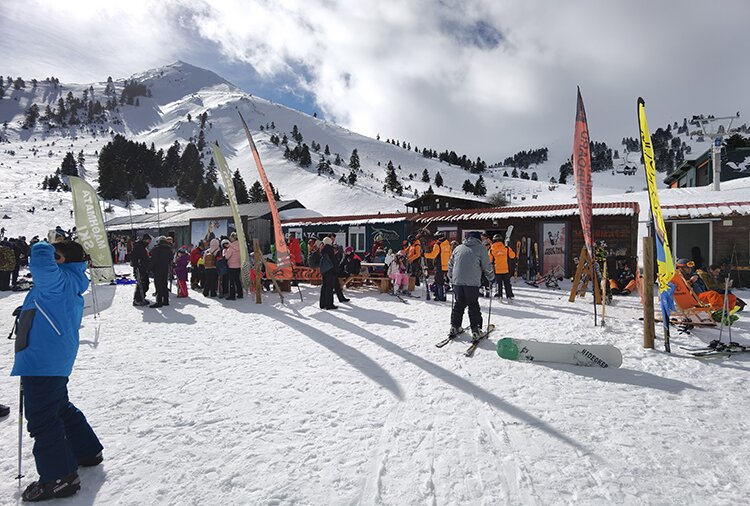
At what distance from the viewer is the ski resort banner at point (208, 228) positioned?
72.8ft

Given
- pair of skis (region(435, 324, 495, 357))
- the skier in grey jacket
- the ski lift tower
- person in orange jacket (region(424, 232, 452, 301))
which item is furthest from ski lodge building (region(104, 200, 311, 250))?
the ski lift tower

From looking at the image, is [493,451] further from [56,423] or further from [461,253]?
[461,253]

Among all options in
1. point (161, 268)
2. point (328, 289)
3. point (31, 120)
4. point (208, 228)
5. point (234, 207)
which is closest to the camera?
point (328, 289)

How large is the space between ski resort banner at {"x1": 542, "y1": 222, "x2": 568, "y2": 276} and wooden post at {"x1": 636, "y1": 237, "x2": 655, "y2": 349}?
29.5 feet

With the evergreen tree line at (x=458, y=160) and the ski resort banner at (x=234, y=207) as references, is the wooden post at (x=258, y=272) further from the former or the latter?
the evergreen tree line at (x=458, y=160)

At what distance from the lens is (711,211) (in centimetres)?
1217

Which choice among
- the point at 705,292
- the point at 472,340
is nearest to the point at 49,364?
the point at 472,340

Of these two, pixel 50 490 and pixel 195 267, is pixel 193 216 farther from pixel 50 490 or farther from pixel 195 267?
pixel 50 490

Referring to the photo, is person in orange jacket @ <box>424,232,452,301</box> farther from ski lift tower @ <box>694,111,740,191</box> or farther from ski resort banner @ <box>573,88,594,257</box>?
ski lift tower @ <box>694,111,740,191</box>

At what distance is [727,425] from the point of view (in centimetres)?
304

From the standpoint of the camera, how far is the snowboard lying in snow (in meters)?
4.39

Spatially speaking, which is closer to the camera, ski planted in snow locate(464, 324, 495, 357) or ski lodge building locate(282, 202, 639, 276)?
ski planted in snow locate(464, 324, 495, 357)

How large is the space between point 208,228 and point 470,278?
61.5 feet

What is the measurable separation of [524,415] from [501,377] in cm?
89
